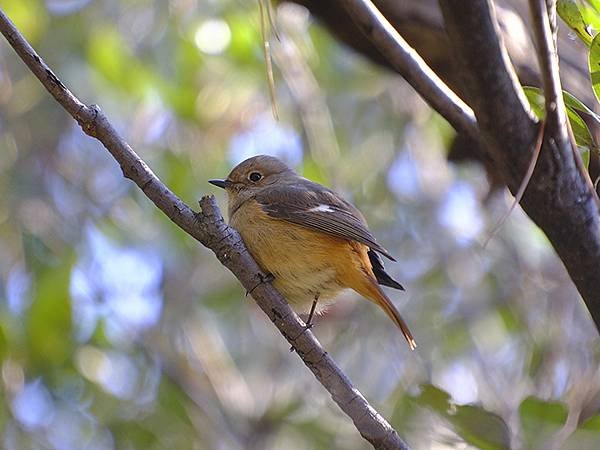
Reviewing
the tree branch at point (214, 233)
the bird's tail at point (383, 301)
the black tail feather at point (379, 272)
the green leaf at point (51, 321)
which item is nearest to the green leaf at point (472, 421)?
the tree branch at point (214, 233)

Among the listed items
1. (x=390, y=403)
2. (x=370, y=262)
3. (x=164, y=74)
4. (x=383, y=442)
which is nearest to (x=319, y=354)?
(x=383, y=442)

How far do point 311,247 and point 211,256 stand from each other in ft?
9.40

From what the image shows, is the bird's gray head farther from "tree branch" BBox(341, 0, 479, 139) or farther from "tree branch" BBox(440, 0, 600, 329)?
"tree branch" BBox(440, 0, 600, 329)

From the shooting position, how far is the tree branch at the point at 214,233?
254cm

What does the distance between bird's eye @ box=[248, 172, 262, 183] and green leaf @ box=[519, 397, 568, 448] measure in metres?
2.27

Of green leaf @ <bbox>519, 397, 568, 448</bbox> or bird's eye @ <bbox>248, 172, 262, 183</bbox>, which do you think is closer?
green leaf @ <bbox>519, 397, 568, 448</bbox>

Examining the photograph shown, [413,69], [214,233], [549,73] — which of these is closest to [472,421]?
[214,233]

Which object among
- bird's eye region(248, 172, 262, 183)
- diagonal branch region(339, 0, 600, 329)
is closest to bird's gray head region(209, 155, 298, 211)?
bird's eye region(248, 172, 262, 183)

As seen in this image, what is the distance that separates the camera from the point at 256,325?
264 inches

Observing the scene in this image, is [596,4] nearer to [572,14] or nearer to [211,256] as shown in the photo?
[572,14]

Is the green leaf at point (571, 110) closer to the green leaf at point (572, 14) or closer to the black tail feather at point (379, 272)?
the green leaf at point (572, 14)

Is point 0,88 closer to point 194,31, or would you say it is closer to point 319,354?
point 194,31

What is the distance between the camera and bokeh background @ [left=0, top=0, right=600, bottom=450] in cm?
570

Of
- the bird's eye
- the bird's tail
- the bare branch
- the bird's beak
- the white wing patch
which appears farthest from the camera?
the bird's eye
